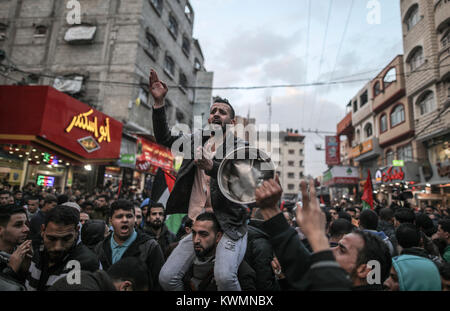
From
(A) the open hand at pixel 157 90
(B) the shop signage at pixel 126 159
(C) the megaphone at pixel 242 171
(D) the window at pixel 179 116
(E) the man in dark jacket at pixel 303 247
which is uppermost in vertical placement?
(D) the window at pixel 179 116

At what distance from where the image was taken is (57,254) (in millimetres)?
2758

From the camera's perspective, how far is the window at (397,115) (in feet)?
74.4

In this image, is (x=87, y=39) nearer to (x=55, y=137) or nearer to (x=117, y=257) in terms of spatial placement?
(x=55, y=137)

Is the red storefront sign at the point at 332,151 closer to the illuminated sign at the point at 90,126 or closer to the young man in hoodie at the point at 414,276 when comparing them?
the illuminated sign at the point at 90,126

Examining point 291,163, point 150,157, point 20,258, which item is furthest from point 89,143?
point 291,163

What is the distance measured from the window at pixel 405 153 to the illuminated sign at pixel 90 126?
71.8 ft

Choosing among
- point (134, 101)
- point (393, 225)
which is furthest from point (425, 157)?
point (134, 101)

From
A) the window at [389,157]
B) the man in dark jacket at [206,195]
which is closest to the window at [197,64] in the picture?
the window at [389,157]

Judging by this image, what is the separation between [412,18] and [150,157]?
77.1ft

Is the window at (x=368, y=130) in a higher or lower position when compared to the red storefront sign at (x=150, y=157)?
higher

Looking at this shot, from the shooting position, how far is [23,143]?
10.3 metres

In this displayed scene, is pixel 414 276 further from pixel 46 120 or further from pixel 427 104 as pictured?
pixel 427 104

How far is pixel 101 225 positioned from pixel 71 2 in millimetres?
21213

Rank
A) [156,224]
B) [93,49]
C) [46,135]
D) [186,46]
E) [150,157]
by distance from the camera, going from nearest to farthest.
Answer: [156,224] < [46,135] < [93,49] < [150,157] < [186,46]
